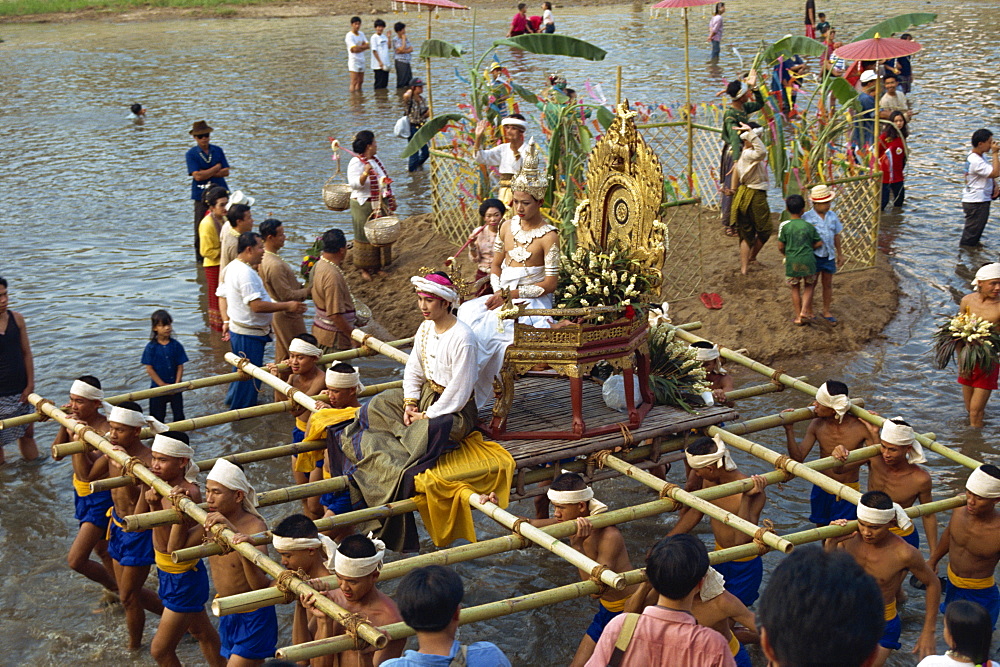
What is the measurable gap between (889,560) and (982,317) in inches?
159

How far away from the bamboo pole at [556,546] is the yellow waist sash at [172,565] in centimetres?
181

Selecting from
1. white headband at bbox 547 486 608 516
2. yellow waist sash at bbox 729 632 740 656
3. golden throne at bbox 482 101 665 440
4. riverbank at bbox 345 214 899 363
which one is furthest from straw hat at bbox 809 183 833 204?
yellow waist sash at bbox 729 632 740 656

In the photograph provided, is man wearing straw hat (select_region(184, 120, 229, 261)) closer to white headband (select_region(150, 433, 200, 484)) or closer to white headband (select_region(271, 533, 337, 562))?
white headband (select_region(150, 433, 200, 484))

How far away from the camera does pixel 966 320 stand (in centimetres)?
974

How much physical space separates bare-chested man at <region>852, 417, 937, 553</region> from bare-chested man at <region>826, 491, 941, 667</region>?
1.90 ft

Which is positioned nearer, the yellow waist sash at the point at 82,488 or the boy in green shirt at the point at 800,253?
the yellow waist sash at the point at 82,488

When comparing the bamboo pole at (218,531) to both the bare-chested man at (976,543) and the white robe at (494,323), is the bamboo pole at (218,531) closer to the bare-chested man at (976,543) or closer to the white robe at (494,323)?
the white robe at (494,323)

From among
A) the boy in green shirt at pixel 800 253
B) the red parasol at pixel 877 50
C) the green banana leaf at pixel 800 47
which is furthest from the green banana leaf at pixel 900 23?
the boy in green shirt at pixel 800 253

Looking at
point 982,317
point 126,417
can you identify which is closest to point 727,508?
point 982,317

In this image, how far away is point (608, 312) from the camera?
7.53 metres

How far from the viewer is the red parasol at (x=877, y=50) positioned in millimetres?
13930

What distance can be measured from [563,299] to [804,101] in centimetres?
1689

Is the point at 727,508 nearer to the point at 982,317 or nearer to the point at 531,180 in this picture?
the point at 531,180

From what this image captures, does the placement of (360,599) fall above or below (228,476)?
below
